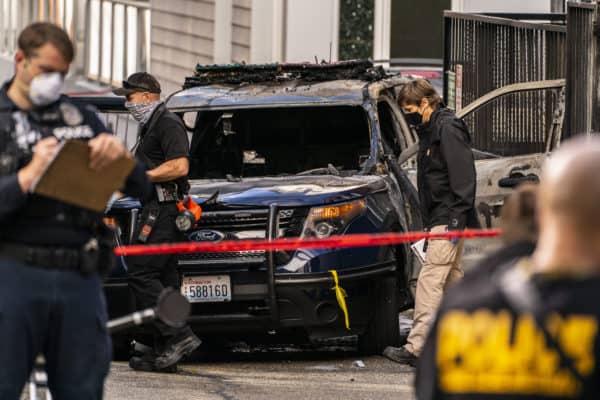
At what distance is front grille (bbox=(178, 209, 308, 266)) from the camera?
9.41 metres

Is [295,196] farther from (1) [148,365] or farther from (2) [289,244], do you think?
(1) [148,365]

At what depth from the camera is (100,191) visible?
532 cm

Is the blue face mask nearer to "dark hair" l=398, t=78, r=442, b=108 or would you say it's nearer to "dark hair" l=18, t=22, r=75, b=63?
"dark hair" l=398, t=78, r=442, b=108

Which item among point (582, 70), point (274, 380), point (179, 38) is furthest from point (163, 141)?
point (179, 38)

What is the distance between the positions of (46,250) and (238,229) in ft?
14.0

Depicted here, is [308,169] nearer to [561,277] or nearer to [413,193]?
[413,193]

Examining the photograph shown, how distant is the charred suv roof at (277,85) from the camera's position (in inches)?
413

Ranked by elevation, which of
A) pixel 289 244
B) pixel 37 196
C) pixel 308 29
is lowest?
pixel 289 244

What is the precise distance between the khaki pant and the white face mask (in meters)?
4.35

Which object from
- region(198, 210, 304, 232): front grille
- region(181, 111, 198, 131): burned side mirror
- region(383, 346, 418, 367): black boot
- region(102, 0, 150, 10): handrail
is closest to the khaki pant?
region(383, 346, 418, 367): black boot

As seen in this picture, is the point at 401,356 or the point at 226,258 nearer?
the point at 226,258

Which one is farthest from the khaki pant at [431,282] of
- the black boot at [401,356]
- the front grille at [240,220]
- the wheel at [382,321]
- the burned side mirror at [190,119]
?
the burned side mirror at [190,119]

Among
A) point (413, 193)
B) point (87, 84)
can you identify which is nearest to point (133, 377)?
point (413, 193)

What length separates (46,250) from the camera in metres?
5.27
